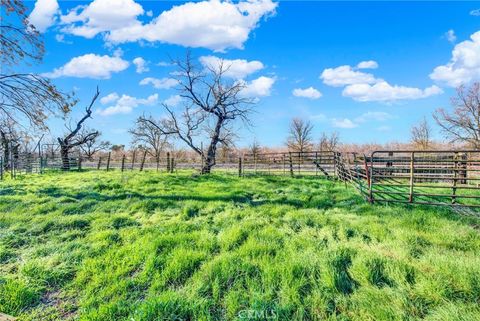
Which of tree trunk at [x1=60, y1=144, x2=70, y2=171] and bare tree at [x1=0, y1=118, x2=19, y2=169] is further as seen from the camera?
tree trunk at [x1=60, y1=144, x2=70, y2=171]

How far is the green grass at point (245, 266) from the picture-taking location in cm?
303

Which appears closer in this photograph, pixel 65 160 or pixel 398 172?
pixel 398 172

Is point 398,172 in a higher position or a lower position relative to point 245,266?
higher

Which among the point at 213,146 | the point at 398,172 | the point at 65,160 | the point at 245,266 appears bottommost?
the point at 245,266

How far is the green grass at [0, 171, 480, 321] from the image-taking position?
3031 millimetres

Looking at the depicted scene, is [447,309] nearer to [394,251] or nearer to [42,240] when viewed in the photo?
[394,251]

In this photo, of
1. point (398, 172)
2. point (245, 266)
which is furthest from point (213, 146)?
point (245, 266)

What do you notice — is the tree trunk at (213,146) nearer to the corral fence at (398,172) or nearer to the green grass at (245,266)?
the corral fence at (398,172)

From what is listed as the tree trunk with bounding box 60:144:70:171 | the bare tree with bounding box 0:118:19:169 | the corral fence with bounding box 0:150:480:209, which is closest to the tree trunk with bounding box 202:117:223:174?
the corral fence with bounding box 0:150:480:209

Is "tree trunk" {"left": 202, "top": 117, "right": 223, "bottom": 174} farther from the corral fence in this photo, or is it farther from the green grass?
the green grass

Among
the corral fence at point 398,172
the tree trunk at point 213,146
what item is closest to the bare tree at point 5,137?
the corral fence at point 398,172

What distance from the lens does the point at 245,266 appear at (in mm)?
3822

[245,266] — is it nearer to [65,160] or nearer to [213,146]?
[213,146]

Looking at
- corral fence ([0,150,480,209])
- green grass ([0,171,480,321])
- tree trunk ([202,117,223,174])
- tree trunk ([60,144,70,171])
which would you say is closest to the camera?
green grass ([0,171,480,321])
